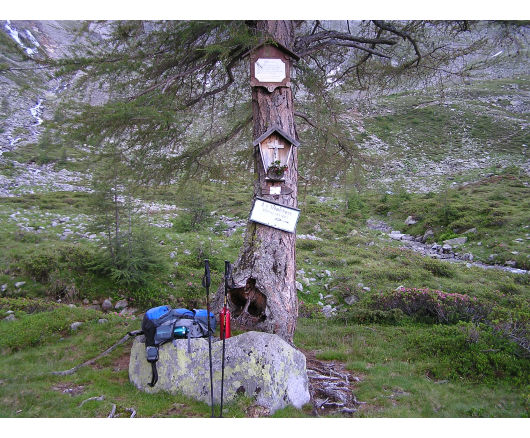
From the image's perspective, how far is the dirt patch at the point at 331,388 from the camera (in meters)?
4.26

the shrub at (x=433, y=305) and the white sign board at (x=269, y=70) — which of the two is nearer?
the white sign board at (x=269, y=70)

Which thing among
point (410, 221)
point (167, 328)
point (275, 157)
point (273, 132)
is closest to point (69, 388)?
point (167, 328)

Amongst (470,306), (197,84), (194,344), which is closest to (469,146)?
(470,306)

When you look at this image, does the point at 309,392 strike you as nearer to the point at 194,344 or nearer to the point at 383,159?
the point at 194,344

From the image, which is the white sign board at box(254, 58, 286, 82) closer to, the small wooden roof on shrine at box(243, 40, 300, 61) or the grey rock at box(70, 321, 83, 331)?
the small wooden roof on shrine at box(243, 40, 300, 61)

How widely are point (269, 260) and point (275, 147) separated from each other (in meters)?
1.75

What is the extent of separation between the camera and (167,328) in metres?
4.37

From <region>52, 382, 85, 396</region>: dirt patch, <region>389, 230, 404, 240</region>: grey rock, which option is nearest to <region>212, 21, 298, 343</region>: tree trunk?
<region>52, 382, 85, 396</region>: dirt patch

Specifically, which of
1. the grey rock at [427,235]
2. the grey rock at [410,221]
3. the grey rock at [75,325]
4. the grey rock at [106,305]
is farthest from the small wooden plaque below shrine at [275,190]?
the grey rock at [410,221]

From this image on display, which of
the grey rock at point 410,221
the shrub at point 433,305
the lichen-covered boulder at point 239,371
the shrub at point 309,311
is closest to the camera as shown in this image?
the lichen-covered boulder at point 239,371

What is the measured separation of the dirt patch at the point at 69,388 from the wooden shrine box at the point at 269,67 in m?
4.96

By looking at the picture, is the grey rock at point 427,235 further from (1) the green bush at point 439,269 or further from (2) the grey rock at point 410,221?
(1) the green bush at point 439,269

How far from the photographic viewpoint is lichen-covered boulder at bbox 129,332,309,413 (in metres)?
4.00

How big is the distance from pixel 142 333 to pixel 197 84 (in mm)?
4869
